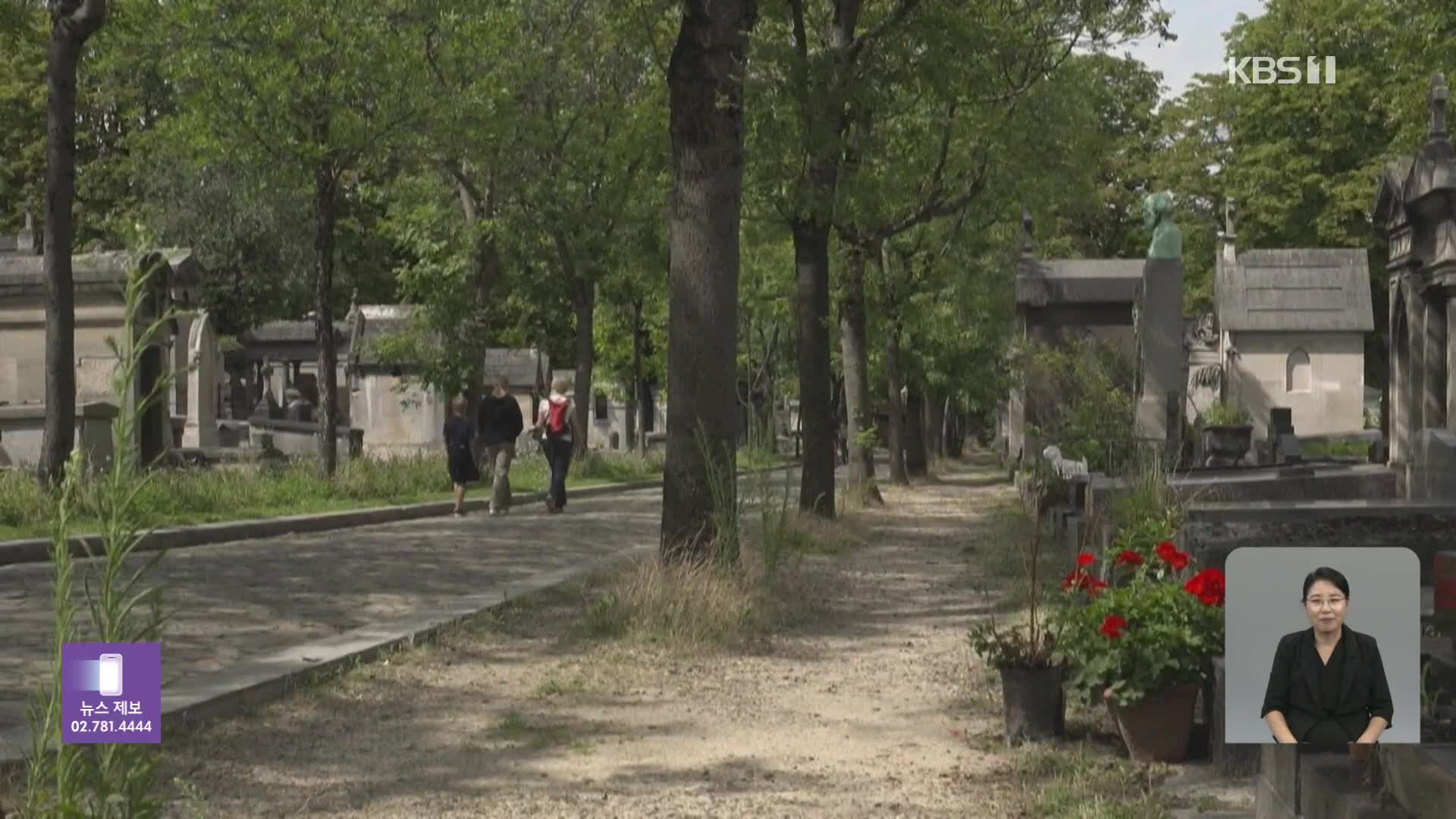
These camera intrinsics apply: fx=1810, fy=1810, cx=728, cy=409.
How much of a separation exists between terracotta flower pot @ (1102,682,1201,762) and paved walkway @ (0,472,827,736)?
11.6 feet

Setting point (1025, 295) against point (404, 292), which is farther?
point (1025, 295)

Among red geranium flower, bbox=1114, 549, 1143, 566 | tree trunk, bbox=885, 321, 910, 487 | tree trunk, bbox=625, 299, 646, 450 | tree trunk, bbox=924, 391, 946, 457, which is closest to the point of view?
red geranium flower, bbox=1114, 549, 1143, 566

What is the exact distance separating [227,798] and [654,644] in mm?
3927

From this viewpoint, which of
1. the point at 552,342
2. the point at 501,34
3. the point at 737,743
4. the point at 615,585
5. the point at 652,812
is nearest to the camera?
the point at 652,812

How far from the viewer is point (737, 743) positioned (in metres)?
7.54

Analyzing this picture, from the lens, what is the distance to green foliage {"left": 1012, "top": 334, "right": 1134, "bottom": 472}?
21.2 metres

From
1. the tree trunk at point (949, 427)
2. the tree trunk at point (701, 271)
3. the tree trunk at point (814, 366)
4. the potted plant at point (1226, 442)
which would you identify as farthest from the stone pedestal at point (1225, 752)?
the tree trunk at point (949, 427)

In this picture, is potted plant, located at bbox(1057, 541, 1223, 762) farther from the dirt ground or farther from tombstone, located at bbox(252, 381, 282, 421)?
tombstone, located at bbox(252, 381, 282, 421)

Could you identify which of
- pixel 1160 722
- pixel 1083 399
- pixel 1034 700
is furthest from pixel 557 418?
pixel 1160 722

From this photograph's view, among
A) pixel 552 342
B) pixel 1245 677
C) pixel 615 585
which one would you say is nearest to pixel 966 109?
pixel 615 585

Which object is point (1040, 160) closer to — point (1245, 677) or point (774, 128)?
point (774, 128)

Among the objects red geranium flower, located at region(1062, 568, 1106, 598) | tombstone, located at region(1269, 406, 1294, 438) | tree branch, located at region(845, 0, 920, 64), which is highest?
tree branch, located at region(845, 0, 920, 64)

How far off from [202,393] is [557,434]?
1757 centimetres

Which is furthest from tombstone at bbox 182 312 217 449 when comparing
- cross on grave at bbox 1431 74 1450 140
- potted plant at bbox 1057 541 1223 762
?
potted plant at bbox 1057 541 1223 762
